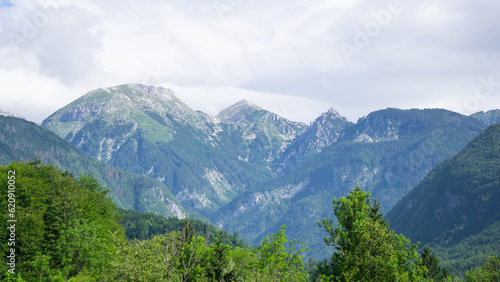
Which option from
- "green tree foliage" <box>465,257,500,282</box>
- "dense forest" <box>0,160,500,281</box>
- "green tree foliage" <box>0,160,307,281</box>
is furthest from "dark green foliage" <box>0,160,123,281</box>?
"green tree foliage" <box>465,257,500,282</box>

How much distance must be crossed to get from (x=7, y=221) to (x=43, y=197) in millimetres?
10565

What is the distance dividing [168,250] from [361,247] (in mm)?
22171

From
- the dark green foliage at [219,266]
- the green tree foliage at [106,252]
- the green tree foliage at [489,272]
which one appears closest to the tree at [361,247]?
the green tree foliage at [106,252]

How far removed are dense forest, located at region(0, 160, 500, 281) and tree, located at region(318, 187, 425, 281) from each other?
0.09m

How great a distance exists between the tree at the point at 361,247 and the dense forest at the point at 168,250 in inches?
3.7

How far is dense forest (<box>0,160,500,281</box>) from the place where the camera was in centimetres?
3762

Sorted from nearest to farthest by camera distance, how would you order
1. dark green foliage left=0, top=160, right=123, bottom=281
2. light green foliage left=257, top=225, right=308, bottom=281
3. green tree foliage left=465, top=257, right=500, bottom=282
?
1. light green foliage left=257, top=225, right=308, bottom=281
2. dark green foliage left=0, top=160, right=123, bottom=281
3. green tree foliage left=465, top=257, right=500, bottom=282

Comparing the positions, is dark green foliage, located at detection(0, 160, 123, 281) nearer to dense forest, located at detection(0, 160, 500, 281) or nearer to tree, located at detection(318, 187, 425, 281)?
dense forest, located at detection(0, 160, 500, 281)

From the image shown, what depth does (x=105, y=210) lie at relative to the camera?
9556 centimetres

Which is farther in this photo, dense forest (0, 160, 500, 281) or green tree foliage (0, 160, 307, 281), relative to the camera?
green tree foliage (0, 160, 307, 281)

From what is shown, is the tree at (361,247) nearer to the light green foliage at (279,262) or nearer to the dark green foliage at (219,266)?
the light green foliage at (279,262)

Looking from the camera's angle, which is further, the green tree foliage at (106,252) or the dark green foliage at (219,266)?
the dark green foliage at (219,266)

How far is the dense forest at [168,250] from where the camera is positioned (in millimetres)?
37625

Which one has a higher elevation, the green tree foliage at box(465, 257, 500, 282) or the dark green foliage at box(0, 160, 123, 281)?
the dark green foliage at box(0, 160, 123, 281)
